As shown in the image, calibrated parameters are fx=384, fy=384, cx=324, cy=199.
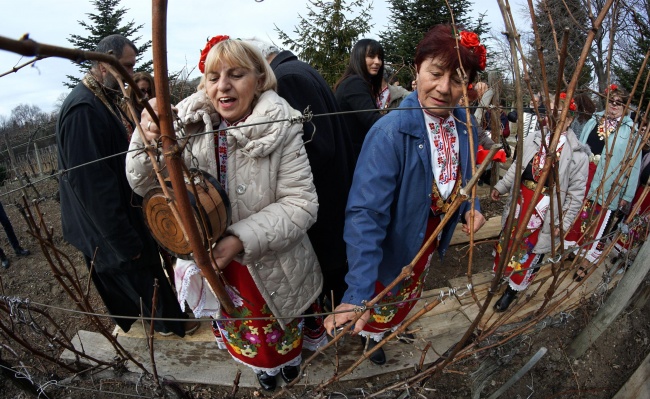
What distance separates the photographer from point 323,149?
1940mm

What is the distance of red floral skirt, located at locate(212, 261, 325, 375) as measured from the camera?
1711 millimetres

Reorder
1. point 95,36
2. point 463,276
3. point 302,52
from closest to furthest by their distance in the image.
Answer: point 463,276 → point 302,52 → point 95,36

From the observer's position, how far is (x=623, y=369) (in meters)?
2.33

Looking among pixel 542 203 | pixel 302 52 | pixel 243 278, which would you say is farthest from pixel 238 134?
pixel 302 52

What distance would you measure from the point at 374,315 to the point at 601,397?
140cm

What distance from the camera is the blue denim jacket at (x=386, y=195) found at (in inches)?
59.9

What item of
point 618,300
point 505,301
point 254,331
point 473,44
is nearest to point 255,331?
point 254,331

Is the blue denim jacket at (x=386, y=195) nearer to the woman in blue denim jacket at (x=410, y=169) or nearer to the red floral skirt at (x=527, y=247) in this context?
the woman in blue denim jacket at (x=410, y=169)

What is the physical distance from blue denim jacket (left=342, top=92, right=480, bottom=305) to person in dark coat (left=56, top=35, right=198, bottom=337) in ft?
4.34

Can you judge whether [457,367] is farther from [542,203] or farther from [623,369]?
[542,203]

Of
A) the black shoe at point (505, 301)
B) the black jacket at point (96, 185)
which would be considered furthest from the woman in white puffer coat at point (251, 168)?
the black shoe at point (505, 301)

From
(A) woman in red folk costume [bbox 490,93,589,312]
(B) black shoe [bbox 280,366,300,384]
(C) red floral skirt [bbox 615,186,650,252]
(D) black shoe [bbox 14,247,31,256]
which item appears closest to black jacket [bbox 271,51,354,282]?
(B) black shoe [bbox 280,366,300,384]

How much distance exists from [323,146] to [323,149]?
2 centimetres

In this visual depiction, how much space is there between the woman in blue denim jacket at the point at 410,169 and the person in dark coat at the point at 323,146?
0.36 meters
